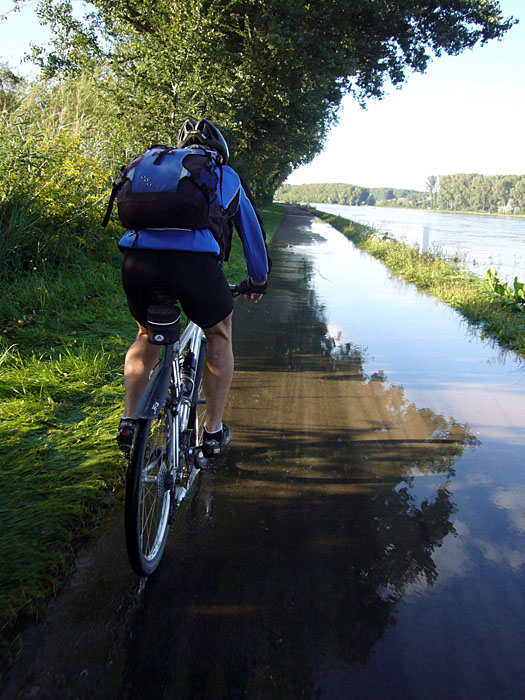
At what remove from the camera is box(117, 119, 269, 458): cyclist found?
2.18 meters

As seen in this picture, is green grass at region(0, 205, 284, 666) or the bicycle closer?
the bicycle

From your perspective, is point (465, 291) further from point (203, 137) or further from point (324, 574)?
point (324, 574)

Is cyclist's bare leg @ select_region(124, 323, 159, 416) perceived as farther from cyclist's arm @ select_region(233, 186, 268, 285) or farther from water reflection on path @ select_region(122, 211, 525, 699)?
water reflection on path @ select_region(122, 211, 525, 699)

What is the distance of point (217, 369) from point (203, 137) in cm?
119

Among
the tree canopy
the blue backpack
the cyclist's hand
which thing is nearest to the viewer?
the blue backpack

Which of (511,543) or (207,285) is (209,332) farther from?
(511,543)

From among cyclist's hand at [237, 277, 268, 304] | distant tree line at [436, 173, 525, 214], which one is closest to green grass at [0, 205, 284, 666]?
cyclist's hand at [237, 277, 268, 304]

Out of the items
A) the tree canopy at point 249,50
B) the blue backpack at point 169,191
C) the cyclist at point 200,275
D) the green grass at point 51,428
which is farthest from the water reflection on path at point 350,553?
the tree canopy at point 249,50

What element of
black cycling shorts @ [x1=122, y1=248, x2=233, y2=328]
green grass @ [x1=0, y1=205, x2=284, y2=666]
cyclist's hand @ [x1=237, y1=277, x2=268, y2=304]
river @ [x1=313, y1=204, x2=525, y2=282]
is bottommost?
river @ [x1=313, y1=204, x2=525, y2=282]

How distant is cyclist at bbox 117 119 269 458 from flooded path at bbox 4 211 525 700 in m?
0.64

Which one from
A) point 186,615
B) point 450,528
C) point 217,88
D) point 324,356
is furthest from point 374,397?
point 217,88

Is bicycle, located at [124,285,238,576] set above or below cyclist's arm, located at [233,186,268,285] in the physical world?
below

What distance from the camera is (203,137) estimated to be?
8.14ft

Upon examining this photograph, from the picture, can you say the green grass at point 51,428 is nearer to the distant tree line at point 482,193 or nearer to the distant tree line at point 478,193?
the distant tree line at point 478,193
